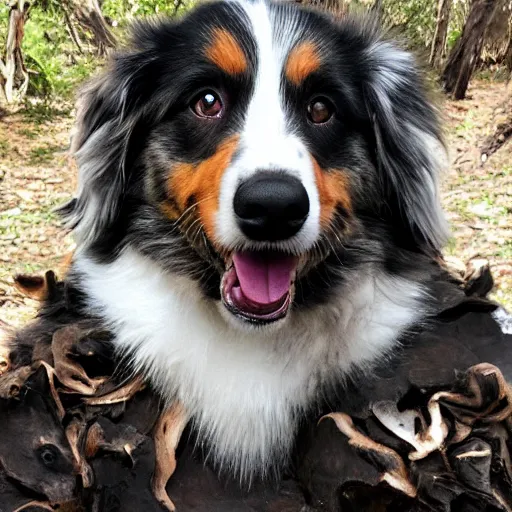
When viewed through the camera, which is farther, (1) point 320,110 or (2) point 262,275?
(1) point 320,110

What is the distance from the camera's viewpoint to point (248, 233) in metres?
1.86

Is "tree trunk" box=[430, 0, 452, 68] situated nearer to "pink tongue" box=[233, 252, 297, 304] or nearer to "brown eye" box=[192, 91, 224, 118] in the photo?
"brown eye" box=[192, 91, 224, 118]

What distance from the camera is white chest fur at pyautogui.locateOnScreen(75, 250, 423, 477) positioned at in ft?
6.85

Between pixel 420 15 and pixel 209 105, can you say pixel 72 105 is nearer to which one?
pixel 420 15

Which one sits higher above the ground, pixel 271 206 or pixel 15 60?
pixel 271 206

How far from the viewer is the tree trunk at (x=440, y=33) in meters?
7.40

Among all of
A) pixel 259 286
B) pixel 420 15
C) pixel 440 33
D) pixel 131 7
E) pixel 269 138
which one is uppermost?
pixel 420 15

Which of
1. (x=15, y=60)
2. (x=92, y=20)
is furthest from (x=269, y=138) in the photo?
(x=92, y=20)

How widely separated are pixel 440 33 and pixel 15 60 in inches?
170

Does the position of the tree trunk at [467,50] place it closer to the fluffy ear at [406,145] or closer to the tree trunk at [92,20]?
the tree trunk at [92,20]

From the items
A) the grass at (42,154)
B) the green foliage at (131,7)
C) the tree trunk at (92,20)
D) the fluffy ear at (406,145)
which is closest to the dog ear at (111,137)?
the fluffy ear at (406,145)

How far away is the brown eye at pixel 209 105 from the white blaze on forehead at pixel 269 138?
11 centimetres

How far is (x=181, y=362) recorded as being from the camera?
2121 millimetres

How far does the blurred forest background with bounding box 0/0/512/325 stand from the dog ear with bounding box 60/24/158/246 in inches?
72.9
